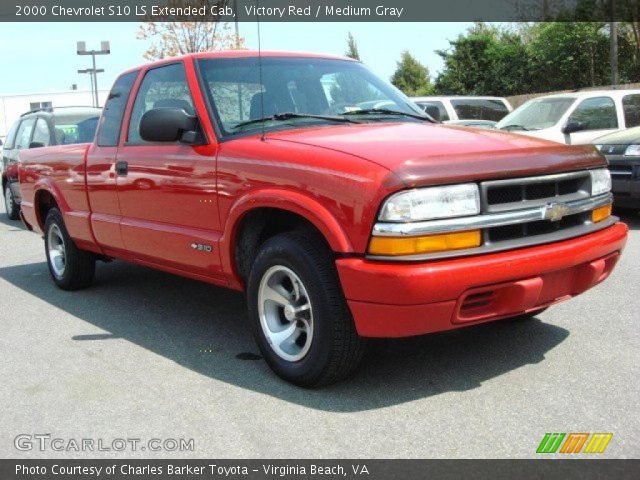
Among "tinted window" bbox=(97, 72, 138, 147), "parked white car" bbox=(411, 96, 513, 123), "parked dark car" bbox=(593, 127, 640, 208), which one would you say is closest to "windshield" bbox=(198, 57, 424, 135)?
"tinted window" bbox=(97, 72, 138, 147)

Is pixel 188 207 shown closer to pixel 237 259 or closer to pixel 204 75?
pixel 237 259

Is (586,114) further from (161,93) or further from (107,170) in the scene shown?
(107,170)

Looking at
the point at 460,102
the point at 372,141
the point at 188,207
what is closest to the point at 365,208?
the point at 372,141

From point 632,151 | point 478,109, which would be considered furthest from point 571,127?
point 478,109

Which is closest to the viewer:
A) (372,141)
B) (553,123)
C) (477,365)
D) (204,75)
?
(372,141)

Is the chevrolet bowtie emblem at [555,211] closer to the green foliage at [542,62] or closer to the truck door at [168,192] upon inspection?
the truck door at [168,192]

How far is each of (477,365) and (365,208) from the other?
50.4 inches

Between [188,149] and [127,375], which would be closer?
[127,375]

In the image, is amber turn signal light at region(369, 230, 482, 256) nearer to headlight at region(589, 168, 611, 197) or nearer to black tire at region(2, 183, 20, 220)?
headlight at region(589, 168, 611, 197)

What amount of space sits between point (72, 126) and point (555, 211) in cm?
857

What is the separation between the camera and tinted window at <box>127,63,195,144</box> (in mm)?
4720
